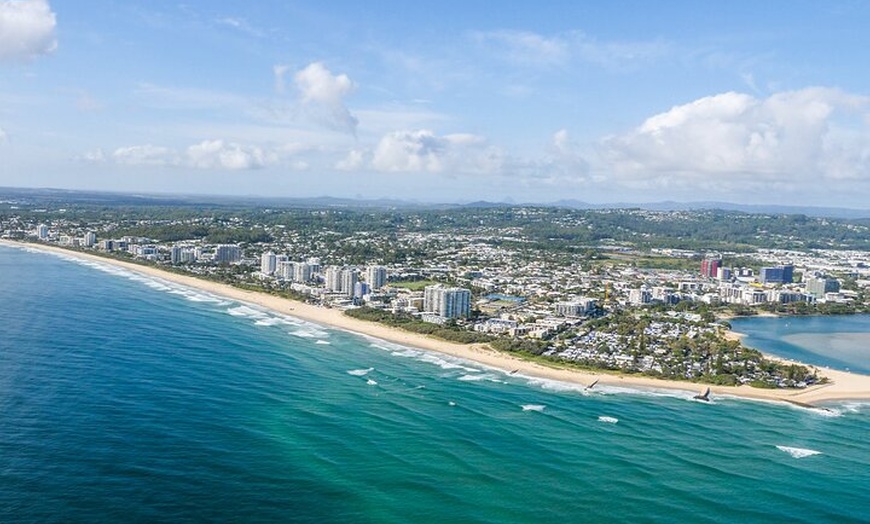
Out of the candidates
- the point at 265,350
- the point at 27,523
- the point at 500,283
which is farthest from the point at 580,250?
the point at 27,523

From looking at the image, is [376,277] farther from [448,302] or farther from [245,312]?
[245,312]

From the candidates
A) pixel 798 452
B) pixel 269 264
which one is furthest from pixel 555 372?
pixel 269 264

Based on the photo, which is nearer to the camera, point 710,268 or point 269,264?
point 269,264

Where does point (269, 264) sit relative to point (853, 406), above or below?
above

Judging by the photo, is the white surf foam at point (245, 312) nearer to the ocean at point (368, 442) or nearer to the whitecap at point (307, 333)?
the whitecap at point (307, 333)

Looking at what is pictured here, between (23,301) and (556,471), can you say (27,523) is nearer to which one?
(556,471)

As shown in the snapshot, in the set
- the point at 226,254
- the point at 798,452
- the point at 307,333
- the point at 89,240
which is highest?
the point at 89,240

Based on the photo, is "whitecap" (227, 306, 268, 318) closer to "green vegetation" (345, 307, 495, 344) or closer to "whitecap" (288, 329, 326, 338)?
"whitecap" (288, 329, 326, 338)

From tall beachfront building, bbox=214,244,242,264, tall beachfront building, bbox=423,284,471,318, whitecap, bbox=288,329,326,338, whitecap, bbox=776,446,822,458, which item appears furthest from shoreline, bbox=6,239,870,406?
tall beachfront building, bbox=214,244,242,264
